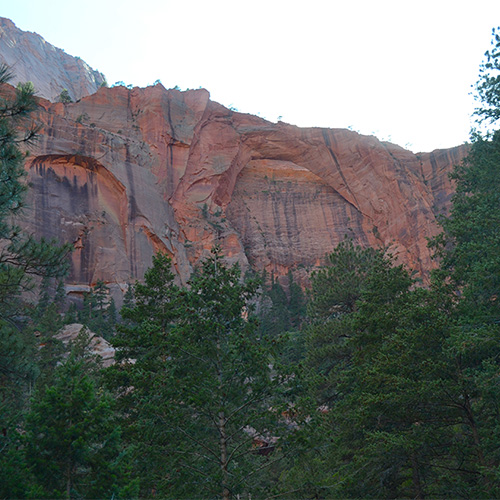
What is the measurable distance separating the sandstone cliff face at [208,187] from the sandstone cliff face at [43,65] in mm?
36105

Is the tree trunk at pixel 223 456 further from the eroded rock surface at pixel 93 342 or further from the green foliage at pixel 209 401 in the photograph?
the eroded rock surface at pixel 93 342

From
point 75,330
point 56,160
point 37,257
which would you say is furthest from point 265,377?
point 56,160

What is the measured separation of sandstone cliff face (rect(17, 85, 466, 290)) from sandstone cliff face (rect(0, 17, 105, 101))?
36105mm

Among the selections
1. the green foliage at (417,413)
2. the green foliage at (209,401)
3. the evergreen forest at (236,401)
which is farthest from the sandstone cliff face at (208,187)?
the green foliage at (209,401)

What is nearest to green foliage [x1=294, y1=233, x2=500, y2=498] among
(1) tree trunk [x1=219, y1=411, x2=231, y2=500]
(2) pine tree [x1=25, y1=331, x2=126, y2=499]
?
(1) tree trunk [x1=219, y1=411, x2=231, y2=500]

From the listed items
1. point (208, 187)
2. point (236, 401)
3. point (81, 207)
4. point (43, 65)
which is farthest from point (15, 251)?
point (43, 65)

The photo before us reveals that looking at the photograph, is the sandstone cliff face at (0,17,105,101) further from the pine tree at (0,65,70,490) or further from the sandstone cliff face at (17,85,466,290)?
the pine tree at (0,65,70,490)

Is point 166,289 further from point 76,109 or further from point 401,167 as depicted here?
point 401,167

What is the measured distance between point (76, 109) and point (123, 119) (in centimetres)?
470

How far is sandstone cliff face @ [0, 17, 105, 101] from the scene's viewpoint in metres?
79.7

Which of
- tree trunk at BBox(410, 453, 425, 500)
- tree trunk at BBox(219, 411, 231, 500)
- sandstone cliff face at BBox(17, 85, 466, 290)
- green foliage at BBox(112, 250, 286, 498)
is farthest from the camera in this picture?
sandstone cliff face at BBox(17, 85, 466, 290)

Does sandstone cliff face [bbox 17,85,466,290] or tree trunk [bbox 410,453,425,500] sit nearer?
tree trunk [bbox 410,453,425,500]

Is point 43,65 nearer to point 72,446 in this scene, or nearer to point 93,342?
point 93,342

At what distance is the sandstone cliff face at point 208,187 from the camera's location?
139ft
